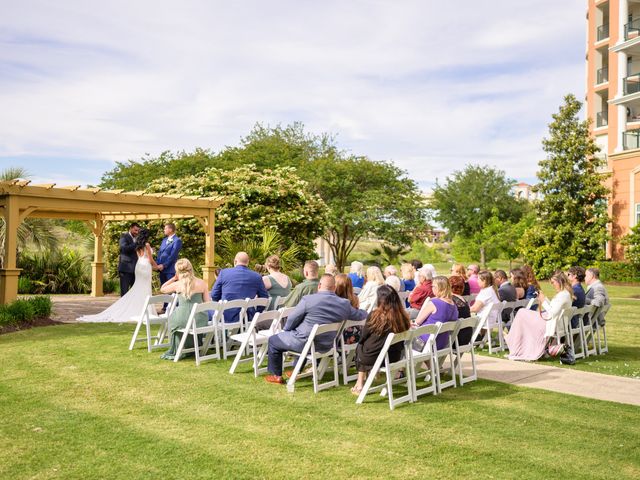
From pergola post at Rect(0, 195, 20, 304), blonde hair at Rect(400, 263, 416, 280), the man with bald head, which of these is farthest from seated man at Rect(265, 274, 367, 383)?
pergola post at Rect(0, 195, 20, 304)

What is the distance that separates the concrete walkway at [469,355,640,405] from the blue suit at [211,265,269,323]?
11.2 feet

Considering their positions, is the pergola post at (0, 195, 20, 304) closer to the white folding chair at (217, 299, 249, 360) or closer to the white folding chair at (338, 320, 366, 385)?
the white folding chair at (217, 299, 249, 360)

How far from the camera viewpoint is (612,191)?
33.2m

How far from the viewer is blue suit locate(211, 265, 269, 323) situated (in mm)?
9250

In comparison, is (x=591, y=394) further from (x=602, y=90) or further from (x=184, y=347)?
(x=602, y=90)

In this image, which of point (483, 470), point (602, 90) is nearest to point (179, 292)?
point (483, 470)

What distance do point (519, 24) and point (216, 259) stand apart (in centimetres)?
1201

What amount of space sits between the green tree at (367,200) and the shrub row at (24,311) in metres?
21.3

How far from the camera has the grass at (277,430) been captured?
460cm

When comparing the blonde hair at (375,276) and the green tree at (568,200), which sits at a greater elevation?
the green tree at (568,200)

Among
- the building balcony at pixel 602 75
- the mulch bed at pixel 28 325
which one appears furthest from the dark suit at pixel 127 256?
the building balcony at pixel 602 75

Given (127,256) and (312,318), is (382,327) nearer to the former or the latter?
(312,318)

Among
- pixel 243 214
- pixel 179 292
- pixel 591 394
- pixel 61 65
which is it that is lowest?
pixel 591 394

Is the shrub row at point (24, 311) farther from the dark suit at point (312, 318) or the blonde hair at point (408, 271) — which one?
the blonde hair at point (408, 271)
